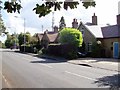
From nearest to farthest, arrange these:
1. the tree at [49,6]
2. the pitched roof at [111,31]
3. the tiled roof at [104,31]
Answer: the tree at [49,6] → the pitched roof at [111,31] → the tiled roof at [104,31]

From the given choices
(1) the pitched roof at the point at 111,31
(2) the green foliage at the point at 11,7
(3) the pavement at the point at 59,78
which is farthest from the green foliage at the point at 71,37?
(2) the green foliage at the point at 11,7

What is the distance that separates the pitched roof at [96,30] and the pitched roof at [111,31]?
0.61 metres

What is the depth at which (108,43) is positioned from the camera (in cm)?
4344

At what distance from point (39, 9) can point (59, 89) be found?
31.0ft

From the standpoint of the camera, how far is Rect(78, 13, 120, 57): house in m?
42.5

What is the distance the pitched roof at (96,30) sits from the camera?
46219mm

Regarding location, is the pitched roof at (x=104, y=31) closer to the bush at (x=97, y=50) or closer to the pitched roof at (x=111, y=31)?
the pitched roof at (x=111, y=31)

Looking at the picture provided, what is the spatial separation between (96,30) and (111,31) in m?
4.11

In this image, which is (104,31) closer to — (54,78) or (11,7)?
(54,78)

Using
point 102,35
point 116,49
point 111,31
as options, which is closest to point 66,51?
point 102,35

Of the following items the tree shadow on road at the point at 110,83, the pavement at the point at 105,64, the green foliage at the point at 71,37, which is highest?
the green foliage at the point at 71,37

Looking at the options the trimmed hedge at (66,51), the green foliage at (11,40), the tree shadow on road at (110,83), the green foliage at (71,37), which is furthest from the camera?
the green foliage at (11,40)

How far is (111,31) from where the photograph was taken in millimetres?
44969

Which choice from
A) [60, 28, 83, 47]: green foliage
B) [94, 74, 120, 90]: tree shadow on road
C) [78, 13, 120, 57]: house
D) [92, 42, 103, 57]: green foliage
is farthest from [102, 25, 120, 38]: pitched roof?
[94, 74, 120, 90]: tree shadow on road
